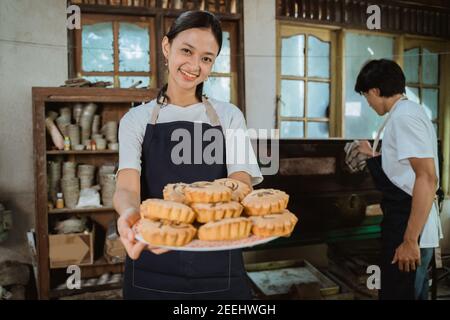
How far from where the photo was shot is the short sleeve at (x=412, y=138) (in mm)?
1939

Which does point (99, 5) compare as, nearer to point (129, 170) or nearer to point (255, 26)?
point (255, 26)

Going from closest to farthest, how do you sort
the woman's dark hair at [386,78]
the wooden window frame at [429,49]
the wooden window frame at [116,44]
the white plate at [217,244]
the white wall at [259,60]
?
1. the white plate at [217,244]
2. the woman's dark hair at [386,78]
3. the wooden window frame at [116,44]
4. the white wall at [259,60]
5. the wooden window frame at [429,49]

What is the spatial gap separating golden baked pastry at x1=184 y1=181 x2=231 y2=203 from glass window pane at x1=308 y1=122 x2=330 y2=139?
301cm

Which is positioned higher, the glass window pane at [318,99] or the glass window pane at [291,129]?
the glass window pane at [318,99]

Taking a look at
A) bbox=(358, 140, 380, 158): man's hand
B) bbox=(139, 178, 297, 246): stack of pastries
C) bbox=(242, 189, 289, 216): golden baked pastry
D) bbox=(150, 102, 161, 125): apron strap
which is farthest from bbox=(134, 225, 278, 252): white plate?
bbox=(358, 140, 380, 158): man's hand

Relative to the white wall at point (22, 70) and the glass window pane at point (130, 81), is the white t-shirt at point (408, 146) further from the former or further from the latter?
the white wall at point (22, 70)

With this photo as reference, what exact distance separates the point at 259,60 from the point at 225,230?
9.54 ft

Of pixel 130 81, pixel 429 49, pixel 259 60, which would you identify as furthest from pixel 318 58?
pixel 130 81

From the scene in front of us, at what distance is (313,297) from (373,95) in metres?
1.67

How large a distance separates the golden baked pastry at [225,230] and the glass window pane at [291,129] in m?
2.90

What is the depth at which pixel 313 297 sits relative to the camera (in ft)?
10.0

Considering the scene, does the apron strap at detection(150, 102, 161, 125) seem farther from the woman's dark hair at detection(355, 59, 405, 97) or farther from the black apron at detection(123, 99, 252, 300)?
the woman's dark hair at detection(355, 59, 405, 97)

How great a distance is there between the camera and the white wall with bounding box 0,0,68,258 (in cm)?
327

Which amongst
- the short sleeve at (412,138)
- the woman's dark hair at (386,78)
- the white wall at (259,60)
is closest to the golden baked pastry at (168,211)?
the short sleeve at (412,138)
